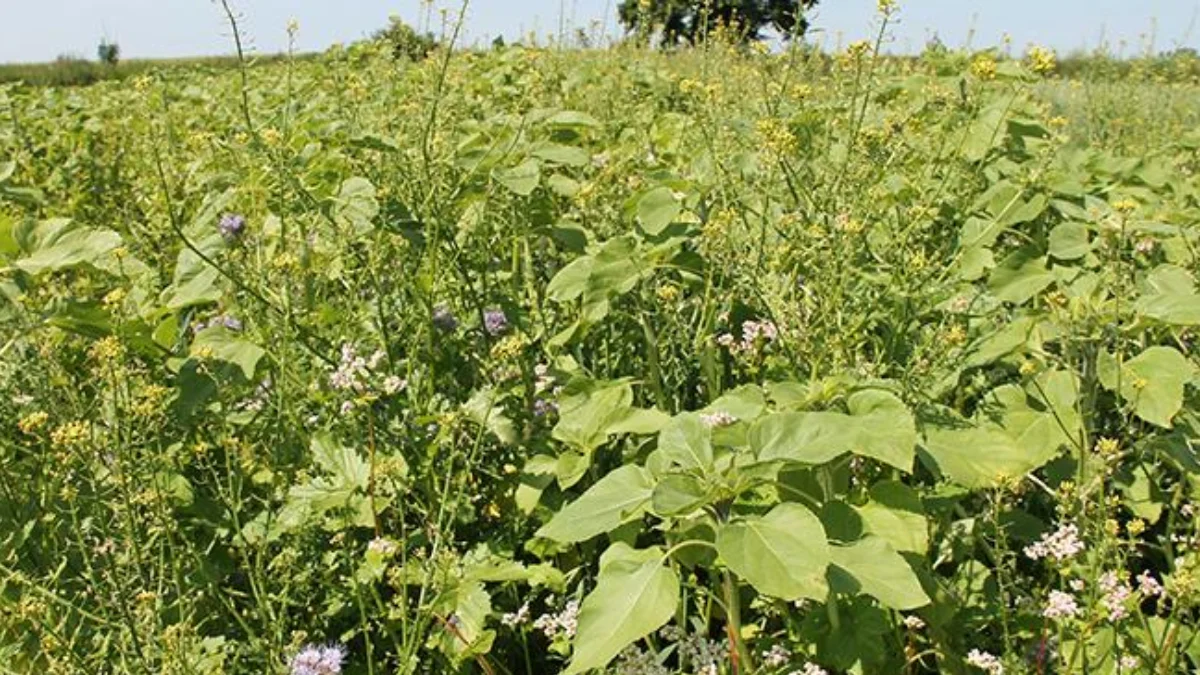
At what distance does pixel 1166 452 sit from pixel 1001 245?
1129 mm

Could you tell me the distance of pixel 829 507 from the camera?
1.49 m

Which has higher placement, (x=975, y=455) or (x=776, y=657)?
(x=975, y=455)

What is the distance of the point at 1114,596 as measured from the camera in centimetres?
136

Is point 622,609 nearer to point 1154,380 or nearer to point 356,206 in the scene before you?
point 1154,380

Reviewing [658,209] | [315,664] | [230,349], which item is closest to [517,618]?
[315,664]

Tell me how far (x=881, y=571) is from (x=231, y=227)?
4.74 ft

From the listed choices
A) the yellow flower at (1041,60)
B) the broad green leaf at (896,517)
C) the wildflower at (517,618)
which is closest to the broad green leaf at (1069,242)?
the yellow flower at (1041,60)

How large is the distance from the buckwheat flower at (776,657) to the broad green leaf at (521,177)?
0.99 meters

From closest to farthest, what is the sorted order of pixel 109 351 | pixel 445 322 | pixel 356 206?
1. pixel 109 351
2. pixel 356 206
3. pixel 445 322

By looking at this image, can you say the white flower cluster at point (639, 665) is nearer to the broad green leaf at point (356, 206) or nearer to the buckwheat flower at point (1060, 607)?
the buckwheat flower at point (1060, 607)

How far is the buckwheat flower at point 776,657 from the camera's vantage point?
1489 millimetres

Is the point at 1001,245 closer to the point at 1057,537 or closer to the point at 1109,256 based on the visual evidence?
the point at 1109,256

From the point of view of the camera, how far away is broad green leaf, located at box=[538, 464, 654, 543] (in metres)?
1.31

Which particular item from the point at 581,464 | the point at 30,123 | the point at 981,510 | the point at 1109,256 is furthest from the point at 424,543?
the point at 30,123
